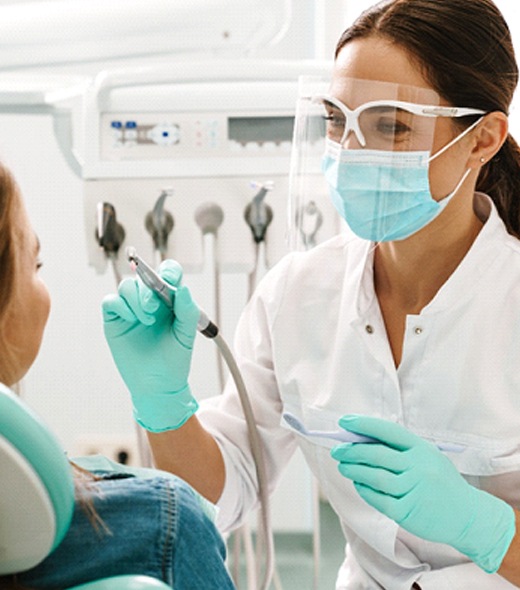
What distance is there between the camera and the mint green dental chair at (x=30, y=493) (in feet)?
2.10

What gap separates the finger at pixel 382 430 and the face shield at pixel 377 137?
328 millimetres

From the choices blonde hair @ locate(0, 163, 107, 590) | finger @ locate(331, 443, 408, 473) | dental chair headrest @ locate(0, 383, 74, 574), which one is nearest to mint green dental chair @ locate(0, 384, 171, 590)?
dental chair headrest @ locate(0, 383, 74, 574)

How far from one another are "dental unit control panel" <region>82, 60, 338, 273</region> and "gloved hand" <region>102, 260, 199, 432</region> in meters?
0.58

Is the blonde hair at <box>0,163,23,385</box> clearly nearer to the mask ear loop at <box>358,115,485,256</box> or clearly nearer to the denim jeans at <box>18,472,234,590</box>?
the denim jeans at <box>18,472,234,590</box>

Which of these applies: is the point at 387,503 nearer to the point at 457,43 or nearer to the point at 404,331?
the point at 404,331

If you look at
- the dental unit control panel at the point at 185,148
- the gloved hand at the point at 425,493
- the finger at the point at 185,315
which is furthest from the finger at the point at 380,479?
the dental unit control panel at the point at 185,148

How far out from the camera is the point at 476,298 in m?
1.41

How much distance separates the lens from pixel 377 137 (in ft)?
4.54

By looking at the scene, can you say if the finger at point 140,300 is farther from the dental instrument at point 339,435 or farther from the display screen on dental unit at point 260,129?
the display screen on dental unit at point 260,129

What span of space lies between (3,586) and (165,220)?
132 centimetres

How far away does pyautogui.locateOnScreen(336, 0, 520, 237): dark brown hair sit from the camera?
1346 mm

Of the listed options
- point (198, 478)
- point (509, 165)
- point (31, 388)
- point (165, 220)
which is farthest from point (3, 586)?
point (31, 388)

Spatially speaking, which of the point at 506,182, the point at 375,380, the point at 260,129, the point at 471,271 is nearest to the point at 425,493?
the point at 375,380

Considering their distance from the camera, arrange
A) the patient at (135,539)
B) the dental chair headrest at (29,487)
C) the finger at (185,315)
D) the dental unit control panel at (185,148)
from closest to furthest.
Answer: the dental chair headrest at (29,487) < the patient at (135,539) < the finger at (185,315) < the dental unit control panel at (185,148)
